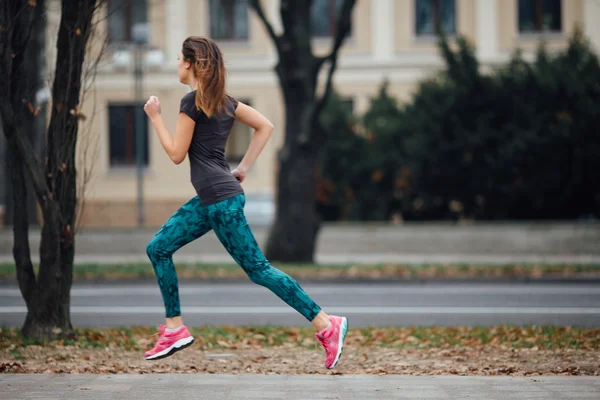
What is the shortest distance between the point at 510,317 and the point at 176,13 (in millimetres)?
24011

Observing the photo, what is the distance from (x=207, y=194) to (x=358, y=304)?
20.8 ft

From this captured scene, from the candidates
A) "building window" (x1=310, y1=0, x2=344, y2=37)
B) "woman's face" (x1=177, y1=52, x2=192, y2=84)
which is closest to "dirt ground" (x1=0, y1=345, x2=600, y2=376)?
"woman's face" (x1=177, y1=52, x2=192, y2=84)

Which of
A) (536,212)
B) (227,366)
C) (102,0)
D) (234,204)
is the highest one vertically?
(102,0)

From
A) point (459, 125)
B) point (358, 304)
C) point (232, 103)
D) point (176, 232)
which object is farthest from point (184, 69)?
point (459, 125)

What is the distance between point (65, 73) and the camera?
7.41 m

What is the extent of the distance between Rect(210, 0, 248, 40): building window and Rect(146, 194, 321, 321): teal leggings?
27280mm

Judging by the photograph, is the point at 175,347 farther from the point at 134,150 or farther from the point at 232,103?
the point at 134,150

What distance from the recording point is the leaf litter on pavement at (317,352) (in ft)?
20.8

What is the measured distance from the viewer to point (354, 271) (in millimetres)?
16078

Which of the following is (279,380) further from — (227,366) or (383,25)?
(383,25)

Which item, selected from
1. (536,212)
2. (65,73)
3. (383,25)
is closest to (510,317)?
(65,73)

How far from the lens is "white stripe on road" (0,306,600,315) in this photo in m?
10.9

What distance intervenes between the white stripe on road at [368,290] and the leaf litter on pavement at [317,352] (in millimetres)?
4932

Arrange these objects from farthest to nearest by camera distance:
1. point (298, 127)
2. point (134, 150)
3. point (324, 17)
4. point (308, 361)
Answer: point (134, 150)
point (324, 17)
point (298, 127)
point (308, 361)
